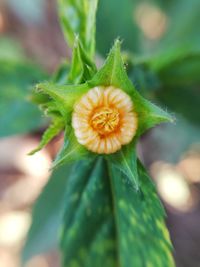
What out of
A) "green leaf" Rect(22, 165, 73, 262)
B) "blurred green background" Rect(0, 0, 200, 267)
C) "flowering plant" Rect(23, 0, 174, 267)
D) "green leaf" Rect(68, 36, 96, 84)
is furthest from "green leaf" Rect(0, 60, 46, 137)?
"green leaf" Rect(68, 36, 96, 84)

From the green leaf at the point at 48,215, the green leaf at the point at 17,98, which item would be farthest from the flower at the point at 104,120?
the green leaf at the point at 48,215

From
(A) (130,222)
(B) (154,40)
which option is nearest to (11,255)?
(B) (154,40)

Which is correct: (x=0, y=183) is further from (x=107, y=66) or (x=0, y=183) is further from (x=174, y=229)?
(x=107, y=66)

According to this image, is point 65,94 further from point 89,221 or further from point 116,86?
point 89,221

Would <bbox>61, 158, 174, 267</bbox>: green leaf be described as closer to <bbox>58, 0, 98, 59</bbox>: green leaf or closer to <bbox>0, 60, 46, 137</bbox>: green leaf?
<bbox>58, 0, 98, 59</bbox>: green leaf

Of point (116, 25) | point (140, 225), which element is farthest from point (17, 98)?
point (140, 225)

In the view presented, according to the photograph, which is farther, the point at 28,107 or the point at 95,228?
the point at 28,107
